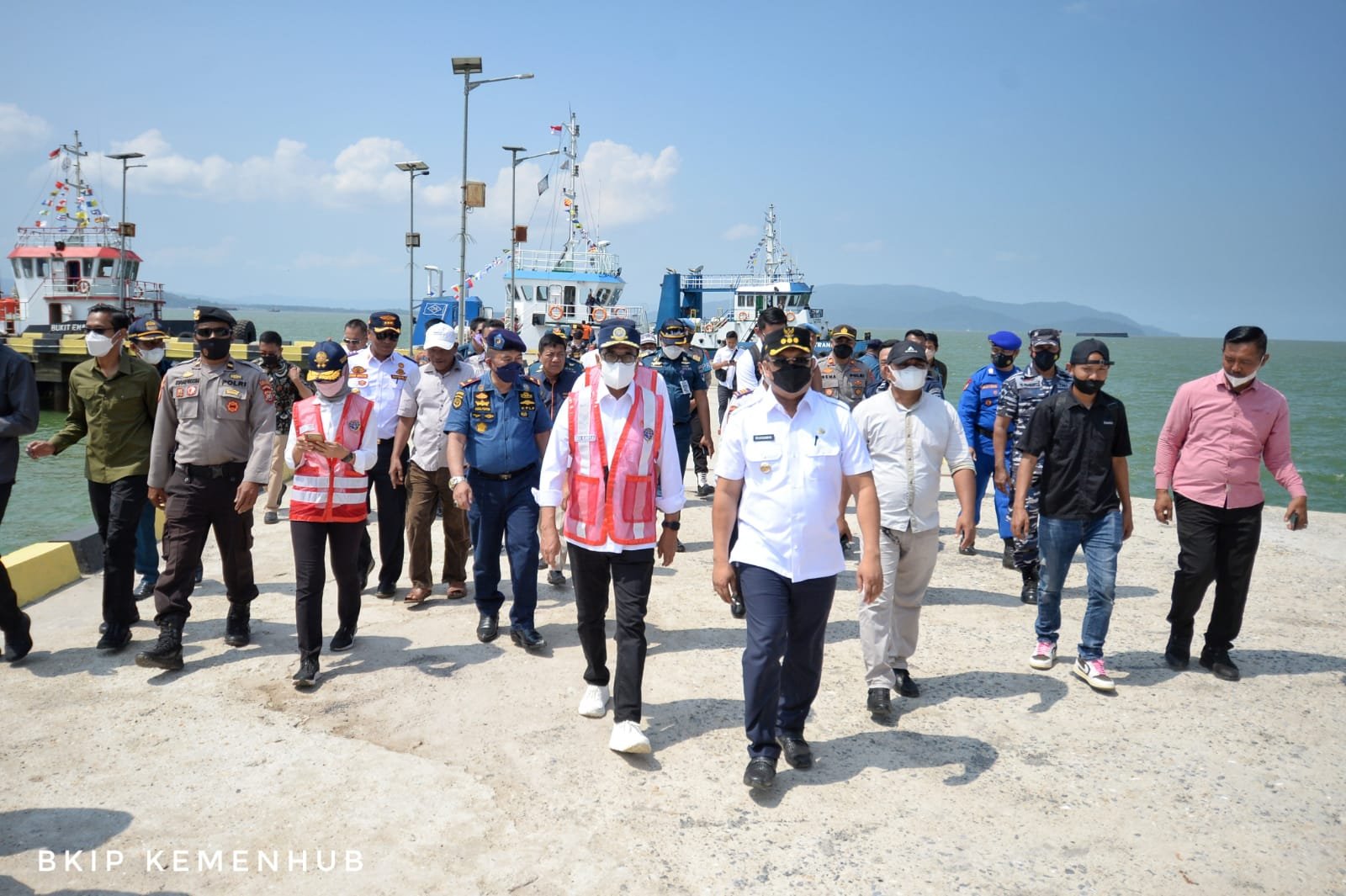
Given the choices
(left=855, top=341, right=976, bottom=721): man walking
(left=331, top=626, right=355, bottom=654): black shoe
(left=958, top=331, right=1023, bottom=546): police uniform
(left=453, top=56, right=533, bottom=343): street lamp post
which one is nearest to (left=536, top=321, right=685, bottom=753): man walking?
(left=855, top=341, right=976, bottom=721): man walking

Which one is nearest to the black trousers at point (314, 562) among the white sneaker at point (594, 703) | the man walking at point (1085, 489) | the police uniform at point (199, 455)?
the police uniform at point (199, 455)

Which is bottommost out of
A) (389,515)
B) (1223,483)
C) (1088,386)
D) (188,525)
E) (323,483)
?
(389,515)

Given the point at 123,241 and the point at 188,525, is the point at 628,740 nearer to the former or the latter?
the point at 188,525

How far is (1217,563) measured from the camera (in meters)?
5.36

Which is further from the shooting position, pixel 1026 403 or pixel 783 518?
pixel 1026 403

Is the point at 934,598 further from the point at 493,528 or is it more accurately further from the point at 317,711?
the point at 317,711

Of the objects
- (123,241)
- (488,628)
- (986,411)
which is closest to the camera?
(488,628)

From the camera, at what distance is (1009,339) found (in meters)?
7.50

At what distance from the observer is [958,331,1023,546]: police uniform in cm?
757

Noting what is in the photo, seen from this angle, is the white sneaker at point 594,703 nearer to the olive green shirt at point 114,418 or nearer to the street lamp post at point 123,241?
the olive green shirt at point 114,418

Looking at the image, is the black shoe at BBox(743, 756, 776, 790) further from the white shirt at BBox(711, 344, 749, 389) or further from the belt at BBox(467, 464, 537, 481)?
the white shirt at BBox(711, 344, 749, 389)

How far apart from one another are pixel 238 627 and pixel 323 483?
1.32 metres

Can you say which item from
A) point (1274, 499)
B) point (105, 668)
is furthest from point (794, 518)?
point (1274, 499)

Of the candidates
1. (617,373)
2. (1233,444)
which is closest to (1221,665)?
(1233,444)
